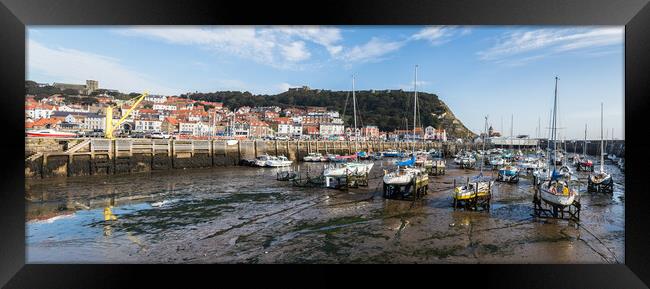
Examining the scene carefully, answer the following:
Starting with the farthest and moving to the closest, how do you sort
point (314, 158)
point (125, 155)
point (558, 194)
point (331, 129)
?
point (331, 129) → point (314, 158) → point (125, 155) → point (558, 194)

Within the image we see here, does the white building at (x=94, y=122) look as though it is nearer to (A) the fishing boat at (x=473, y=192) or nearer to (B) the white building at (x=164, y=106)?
(B) the white building at (x=164, y=106)

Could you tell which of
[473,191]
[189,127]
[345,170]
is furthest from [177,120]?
[473,191]

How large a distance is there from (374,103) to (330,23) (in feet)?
249

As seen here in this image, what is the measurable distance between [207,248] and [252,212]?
10.0 ft

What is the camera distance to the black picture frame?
154 inches

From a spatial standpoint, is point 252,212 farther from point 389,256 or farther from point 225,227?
point 389,256

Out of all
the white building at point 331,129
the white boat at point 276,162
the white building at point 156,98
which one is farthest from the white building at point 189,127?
the white boat at point 276,162

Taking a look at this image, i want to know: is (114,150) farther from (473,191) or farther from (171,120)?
(171,120)

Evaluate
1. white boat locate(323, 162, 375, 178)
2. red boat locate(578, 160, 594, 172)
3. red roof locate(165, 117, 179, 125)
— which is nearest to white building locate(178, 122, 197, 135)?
red roof locate(165, 117, 179, 125)

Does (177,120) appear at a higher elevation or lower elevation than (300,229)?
higher

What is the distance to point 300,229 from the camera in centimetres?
758

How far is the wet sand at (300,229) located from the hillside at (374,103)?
57.4m

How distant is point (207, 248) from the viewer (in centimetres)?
624
